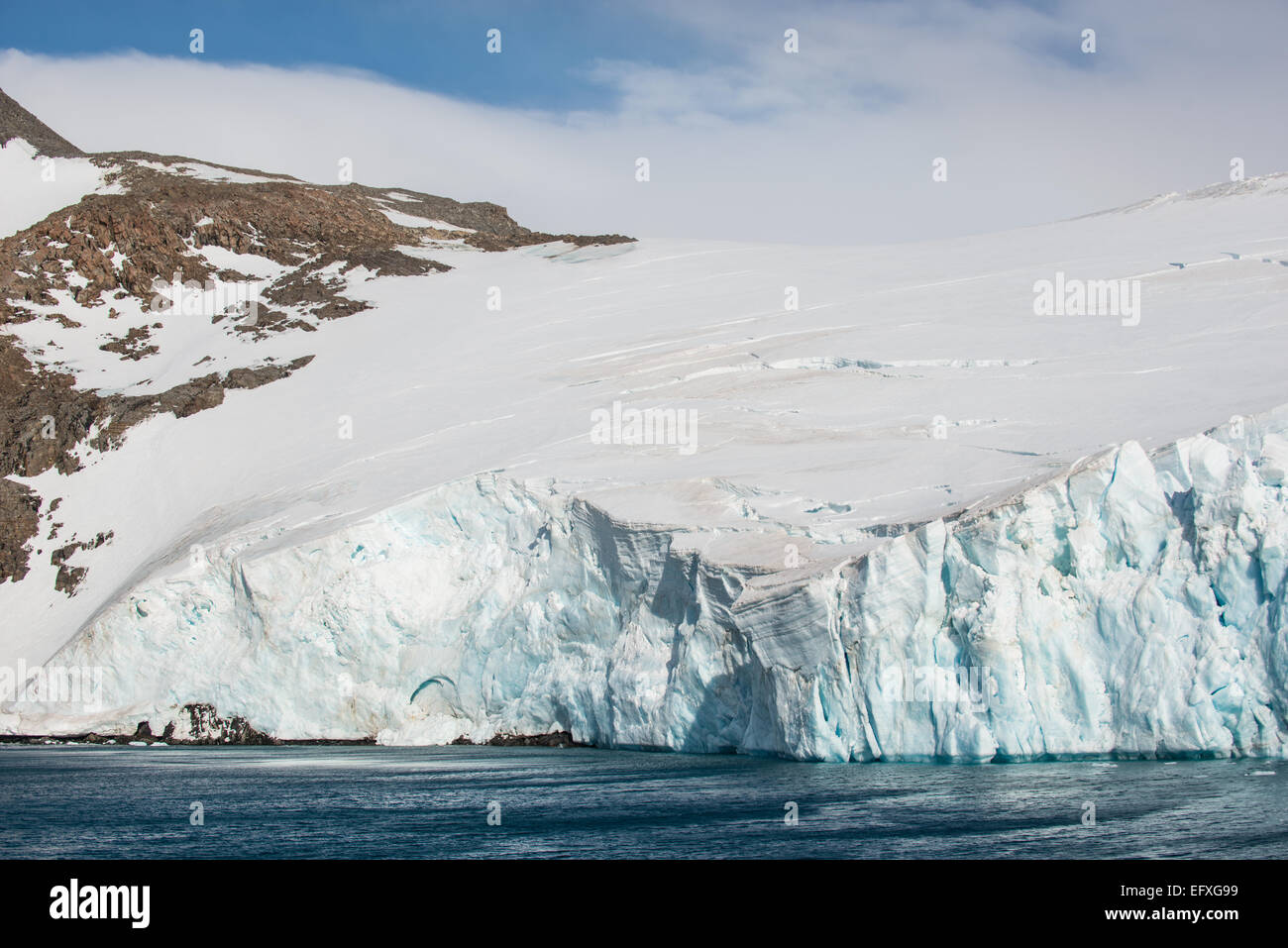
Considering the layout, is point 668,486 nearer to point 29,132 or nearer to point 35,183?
point 35,183

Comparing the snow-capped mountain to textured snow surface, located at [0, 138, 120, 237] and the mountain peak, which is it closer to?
textured snow surface, located at [0, 138, 120, 237]

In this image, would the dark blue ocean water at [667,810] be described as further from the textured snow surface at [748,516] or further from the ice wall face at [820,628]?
the textured snow surface at [748,516]

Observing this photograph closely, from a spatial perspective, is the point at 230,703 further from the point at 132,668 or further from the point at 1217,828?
the point at 1217,828

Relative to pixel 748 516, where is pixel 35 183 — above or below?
above

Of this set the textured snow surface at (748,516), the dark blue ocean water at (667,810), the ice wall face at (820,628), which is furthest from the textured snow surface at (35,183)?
the dark blue ocean water at (667,810)

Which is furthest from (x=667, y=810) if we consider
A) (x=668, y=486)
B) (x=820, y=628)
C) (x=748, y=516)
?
(x=668, y=486)

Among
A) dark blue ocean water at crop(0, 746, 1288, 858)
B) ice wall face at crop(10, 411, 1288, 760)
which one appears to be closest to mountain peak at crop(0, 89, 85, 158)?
ice wall face at crop(10, 411, 1288, 760)
